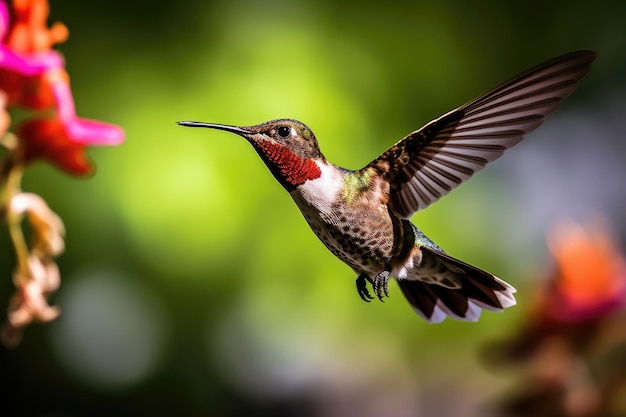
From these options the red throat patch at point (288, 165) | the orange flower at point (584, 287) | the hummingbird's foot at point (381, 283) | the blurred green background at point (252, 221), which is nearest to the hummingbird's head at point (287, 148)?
the red throat patch at point (288, 165)

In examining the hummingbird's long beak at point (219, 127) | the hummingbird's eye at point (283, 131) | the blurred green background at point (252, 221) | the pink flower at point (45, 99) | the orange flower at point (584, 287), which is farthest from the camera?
the blurred green background at point (252, 221)

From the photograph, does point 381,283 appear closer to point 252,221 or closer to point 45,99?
point 45,99

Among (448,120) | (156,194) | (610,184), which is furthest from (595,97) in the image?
(448,120)

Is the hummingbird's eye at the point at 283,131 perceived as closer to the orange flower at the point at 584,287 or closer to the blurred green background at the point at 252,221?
the orange flower at the point at 584,287

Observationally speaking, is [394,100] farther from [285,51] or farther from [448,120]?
[448,120]

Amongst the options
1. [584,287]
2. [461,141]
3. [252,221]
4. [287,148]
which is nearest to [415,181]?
[461,141]
